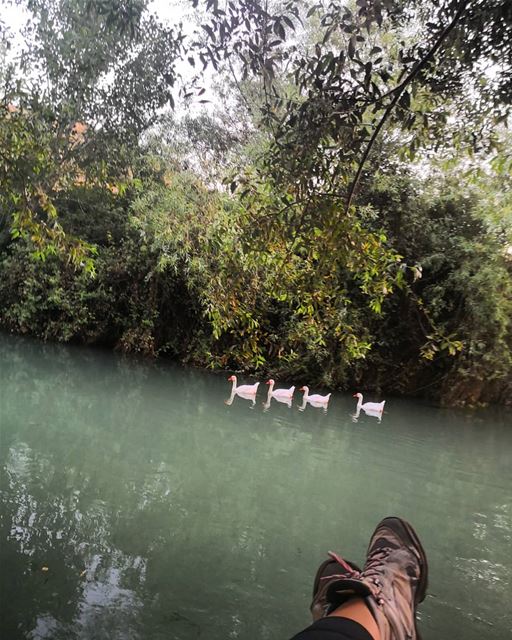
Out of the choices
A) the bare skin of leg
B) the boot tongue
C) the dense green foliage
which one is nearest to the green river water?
Result: the boot tongue

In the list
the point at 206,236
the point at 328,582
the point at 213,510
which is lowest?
the point at 213,510

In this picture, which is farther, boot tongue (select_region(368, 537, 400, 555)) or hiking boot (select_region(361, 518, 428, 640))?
boot tongue (select_region(368, 537, 400, 555))

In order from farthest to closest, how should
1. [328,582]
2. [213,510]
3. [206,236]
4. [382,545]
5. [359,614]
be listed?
1. [206,236]
2. [213,510]
3. [382,545]
4. [328,582]
5. [359,614]

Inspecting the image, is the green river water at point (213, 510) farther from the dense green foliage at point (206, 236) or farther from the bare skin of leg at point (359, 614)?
the dense green foliage at point (206, 236)

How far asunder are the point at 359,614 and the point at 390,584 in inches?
18.1

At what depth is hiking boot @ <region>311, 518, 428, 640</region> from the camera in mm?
1636

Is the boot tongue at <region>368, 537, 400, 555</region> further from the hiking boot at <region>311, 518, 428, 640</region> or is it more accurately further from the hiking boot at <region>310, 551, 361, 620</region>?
the hiking boot at <region>310, 551, 361, 620</region>

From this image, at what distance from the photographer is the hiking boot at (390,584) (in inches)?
64.4

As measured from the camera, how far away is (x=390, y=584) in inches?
77.0

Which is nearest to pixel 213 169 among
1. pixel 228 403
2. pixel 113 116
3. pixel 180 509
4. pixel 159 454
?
pixel 113 116

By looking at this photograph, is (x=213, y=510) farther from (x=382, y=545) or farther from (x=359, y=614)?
(x=359, y=614)

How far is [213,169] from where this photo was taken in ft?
32.2

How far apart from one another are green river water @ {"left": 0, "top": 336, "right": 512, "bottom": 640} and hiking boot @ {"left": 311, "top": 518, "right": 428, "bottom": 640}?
471 mm

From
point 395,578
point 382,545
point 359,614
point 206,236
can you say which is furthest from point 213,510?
point 206,236
